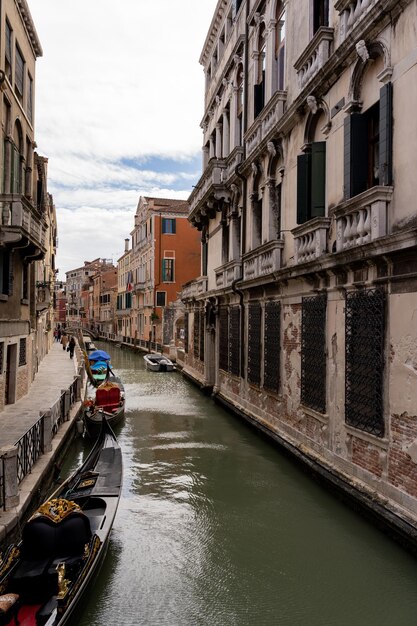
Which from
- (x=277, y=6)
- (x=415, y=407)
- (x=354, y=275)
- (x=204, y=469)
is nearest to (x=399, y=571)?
(x=415, y=407)

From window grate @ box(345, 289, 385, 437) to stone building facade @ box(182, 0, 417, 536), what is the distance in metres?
0.03

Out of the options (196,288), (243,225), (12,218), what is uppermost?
(243,225)

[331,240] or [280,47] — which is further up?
[280,47]

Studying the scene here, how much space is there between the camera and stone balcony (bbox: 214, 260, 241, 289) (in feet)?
45.8

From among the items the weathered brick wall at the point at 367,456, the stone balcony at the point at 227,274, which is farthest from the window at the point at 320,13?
the weathered brick wall at the point at 367,456

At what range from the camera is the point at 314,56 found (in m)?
8.69

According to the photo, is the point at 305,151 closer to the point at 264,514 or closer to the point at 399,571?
the point at 264,514

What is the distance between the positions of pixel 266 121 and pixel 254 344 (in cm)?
512

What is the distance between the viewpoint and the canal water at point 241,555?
482 cm

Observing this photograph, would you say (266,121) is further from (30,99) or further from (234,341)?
(30,99)

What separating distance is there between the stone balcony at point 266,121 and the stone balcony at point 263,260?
251 centimetres

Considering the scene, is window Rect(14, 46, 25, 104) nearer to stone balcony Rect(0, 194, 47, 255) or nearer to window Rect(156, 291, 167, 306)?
stone balcony Rect(0, 194, 47, 255)

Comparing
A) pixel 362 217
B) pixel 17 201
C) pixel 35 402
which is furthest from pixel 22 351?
pixel 362 217

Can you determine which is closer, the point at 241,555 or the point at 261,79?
the point at 241,555
